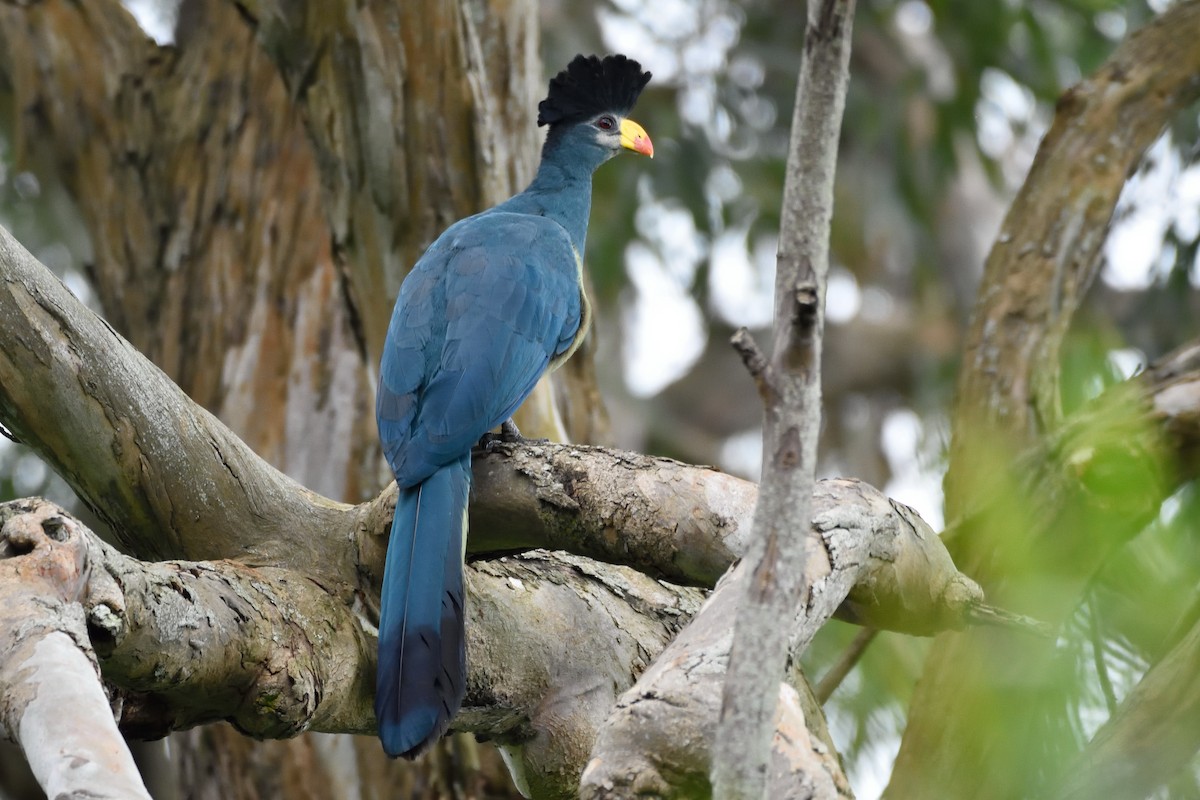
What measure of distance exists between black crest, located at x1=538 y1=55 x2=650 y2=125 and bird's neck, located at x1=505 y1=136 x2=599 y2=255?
0.13 meters

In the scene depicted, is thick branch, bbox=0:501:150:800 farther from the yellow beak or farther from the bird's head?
the yellow beak

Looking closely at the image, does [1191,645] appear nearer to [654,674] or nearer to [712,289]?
[654,674]

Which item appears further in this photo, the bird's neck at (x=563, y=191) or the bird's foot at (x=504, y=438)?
the bird's neck at (x=563, y=191)

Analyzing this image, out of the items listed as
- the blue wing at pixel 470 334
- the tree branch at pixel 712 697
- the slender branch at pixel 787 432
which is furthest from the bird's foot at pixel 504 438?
the slender branch at pixel 787 432

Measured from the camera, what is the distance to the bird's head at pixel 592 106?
13.0 feet

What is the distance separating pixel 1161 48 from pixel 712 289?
432 centimetres

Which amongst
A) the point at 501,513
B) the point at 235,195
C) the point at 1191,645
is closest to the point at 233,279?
the point at 235,195

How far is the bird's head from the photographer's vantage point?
13.0 feet

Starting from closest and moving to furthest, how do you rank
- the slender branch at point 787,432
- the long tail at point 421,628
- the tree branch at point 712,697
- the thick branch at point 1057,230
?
1. the slender branch at point 787,432
2. the tree branch at point 712,697
3. the long tail at point 421,628
4. the thick branch at point 1057,230

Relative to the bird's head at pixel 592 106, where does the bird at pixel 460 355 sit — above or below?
below

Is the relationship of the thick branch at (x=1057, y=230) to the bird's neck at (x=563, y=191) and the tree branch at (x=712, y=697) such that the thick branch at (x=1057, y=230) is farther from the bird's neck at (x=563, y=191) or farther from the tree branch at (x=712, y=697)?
the tree branch at (x=712, y=697)

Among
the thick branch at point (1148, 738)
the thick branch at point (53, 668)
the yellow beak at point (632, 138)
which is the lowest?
the thick branch at point (53, 668)

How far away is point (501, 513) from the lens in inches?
101

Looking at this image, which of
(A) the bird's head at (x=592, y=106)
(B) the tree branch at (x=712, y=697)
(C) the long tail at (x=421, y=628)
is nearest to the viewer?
(B) the tree branch at (x=712, y=697)
